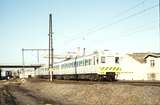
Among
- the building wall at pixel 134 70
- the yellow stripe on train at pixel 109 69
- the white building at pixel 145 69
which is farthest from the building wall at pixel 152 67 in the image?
the yellow stripe on train at pixel 109 69

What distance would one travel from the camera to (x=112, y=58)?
1533 inches

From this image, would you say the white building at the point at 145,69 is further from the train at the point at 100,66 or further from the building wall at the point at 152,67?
the train at the point at 100,66

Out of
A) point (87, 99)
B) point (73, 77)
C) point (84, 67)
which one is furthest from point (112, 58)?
point (87, 99)

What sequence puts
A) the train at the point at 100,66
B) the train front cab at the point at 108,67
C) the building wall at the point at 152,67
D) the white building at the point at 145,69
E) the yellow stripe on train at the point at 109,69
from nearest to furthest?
the yellow stripe on train at the point at 109,69 < the train front cab at the point at 108,67 < the train at the point at 100,66 < the white building at the point at 145,69 < the building wall at the point at 152,67

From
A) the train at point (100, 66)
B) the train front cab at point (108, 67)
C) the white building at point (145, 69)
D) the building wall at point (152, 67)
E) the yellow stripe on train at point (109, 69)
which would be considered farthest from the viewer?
the building wall at point (152, 67)

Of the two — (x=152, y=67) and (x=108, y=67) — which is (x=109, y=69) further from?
(x=152, y=67)

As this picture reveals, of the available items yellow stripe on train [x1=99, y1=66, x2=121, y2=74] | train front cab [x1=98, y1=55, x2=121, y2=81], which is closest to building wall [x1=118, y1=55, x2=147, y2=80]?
train front cab [x1=98, y1=55, x2=121, y2=81]

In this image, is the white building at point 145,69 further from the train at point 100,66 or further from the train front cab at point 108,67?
the train front cab at point 108,67

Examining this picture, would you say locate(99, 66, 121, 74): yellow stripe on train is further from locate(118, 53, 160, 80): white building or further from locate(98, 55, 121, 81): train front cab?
locate(118, 53, 160, 80): white building

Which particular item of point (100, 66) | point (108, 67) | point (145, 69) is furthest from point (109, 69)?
point (145, 69)

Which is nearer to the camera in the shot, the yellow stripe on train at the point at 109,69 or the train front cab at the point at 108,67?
the yellow stripe on train at the point at 109,69

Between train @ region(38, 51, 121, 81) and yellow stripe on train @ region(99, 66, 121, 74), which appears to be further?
train @ region(38, 51, 121, 81)

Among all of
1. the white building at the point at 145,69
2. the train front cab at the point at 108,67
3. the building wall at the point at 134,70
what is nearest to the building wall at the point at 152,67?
the white building at the point at 145,69

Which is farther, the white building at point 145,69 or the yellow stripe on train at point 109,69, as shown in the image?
the white building at point 145,69
